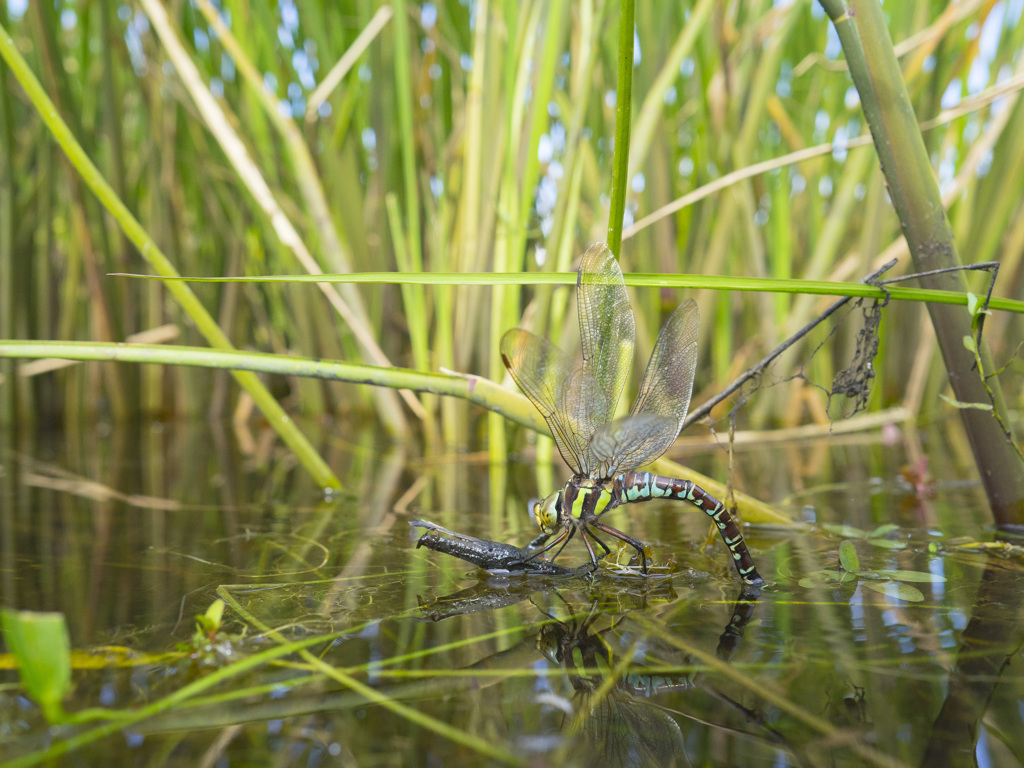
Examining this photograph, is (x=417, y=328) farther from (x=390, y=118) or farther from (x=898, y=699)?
(x=898, y=699)

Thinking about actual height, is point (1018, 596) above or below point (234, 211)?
below

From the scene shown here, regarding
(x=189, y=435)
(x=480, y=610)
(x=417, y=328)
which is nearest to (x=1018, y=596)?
(x=480, y=610)

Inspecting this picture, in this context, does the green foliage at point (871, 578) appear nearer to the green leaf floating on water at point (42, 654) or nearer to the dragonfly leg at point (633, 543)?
the dragonfly leg at point (633, 543)

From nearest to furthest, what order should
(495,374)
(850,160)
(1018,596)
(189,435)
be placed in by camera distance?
(1018,596), (495,374), (850,160), (189,435)

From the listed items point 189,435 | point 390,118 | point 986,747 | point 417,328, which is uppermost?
point 390,118

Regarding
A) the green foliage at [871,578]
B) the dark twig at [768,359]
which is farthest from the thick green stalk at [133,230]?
the green foliage at [871,578]

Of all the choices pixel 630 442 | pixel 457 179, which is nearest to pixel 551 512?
pixel 630 442

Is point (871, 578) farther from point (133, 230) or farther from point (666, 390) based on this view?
point (133, 230)

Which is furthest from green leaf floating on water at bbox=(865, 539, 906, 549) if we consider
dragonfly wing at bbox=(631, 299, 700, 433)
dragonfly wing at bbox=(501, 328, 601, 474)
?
dragonfly wing at bbox=(501, 328, 601, 474)
